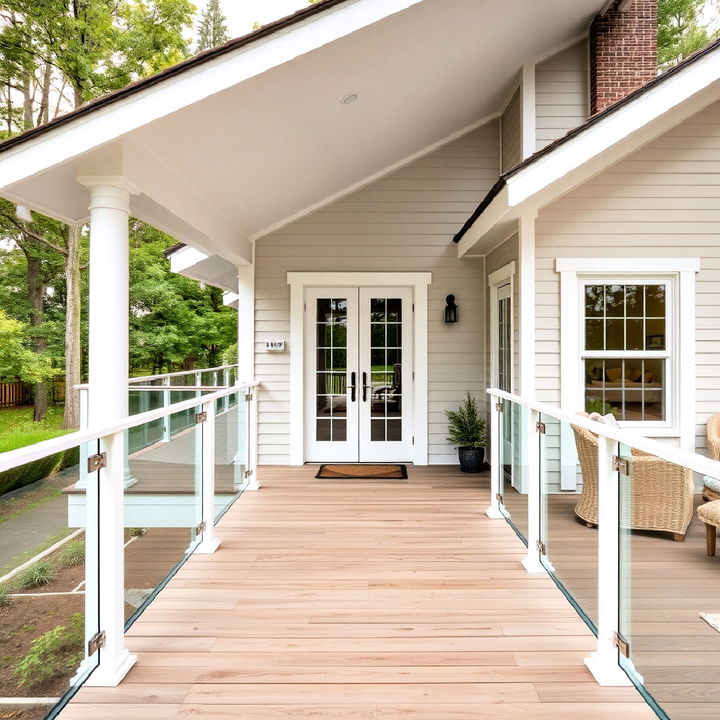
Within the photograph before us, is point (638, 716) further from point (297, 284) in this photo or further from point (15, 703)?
point (297, 284)

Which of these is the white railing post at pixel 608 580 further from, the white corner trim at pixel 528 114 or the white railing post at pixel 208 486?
the white corner trim at pixel 528 114

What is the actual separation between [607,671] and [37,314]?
16643 mm

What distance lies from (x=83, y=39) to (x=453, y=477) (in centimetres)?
1211

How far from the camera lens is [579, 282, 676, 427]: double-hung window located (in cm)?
514

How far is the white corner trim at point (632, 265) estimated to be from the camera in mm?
5062

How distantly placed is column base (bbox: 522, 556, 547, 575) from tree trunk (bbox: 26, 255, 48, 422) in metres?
15.6

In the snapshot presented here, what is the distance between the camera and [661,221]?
16.7ft

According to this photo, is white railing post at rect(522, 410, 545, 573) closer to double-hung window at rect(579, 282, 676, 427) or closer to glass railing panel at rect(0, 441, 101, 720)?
double-hung window at rect(579, 282, 676, 427)

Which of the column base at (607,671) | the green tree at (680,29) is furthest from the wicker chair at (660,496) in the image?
the green tree at (680,29)

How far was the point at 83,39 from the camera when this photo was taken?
1196 centimetres

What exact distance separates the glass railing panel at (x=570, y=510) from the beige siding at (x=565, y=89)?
3609mm

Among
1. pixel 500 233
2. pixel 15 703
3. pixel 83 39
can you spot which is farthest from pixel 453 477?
pixel 83 39

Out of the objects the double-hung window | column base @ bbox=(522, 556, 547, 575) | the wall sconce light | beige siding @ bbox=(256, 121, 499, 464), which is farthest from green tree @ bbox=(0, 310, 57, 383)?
column base @ bbox=(522, 556, 547, 575)

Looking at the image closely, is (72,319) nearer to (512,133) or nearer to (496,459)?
(512,133)
